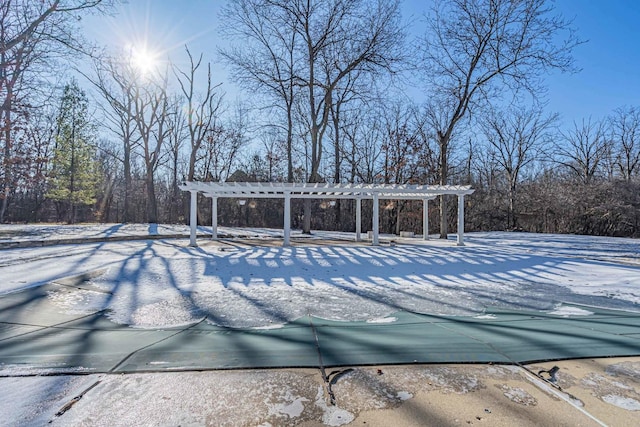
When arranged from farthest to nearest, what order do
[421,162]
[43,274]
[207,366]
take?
[421,162], [43,274], [207,366]

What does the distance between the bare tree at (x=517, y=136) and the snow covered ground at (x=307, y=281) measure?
50.8 ft

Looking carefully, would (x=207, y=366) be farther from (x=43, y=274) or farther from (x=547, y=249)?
(x=547, y=249)

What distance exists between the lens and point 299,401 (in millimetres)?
1924

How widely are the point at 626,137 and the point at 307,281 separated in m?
26.4

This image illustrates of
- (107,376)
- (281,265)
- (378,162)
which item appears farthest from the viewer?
(378,162)

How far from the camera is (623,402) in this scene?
1.94 m

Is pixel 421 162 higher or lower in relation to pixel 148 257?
higher

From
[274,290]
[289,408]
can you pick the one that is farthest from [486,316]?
[274,290]

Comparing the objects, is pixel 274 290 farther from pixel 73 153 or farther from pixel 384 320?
pixel 73 153

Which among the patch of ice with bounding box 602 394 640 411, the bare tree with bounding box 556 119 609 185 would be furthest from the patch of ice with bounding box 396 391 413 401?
the bare tree with bounding box 556 119 609 185

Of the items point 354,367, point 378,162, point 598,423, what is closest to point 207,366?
point 354,367

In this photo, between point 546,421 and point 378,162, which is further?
point 378,162

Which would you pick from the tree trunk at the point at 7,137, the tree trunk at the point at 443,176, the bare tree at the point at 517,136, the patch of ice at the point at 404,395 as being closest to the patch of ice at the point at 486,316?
the patch of ice at the point at 404,395

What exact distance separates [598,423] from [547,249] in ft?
34.4
